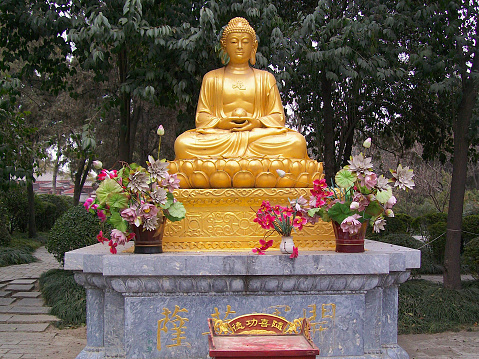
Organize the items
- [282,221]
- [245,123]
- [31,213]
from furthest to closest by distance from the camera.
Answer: [31,213] < [245,123] < [282,221]

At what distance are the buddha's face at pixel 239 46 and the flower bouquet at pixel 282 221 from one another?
8.25 ft

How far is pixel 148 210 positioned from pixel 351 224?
1619 mm

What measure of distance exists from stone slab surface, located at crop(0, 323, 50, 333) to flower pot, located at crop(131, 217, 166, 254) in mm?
2634

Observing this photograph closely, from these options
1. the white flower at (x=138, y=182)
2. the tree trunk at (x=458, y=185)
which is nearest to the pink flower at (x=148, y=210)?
the white flower at (x=138, y=182)

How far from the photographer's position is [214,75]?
6102 millimetres

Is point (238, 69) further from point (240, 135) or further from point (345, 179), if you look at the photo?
point (345, 179)

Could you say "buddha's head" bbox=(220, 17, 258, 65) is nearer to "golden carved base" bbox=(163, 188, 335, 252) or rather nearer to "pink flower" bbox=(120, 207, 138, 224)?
"golden carved base" bbox=(163, 188, 335, 252)

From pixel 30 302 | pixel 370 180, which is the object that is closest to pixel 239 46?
pixel 370 180

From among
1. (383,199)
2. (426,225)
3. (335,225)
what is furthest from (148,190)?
(426,225)

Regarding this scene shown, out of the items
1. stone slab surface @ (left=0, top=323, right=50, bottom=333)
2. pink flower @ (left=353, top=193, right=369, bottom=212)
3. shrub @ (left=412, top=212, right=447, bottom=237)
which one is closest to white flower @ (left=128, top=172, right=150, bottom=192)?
pink flower @ (left=353, top=193, right=369, bottom=212)

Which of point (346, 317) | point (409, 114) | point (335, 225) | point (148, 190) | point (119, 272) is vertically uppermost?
point (409, 114)

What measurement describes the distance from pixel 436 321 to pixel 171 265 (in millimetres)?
4070

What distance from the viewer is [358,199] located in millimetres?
4102

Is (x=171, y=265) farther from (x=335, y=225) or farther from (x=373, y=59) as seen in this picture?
(x=373, y=59)
